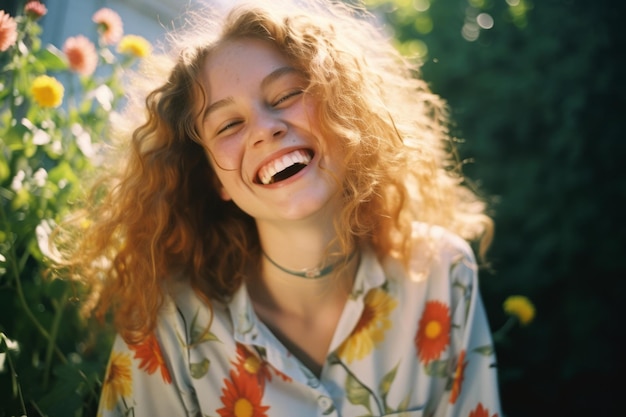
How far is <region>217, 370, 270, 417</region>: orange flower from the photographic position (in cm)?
145

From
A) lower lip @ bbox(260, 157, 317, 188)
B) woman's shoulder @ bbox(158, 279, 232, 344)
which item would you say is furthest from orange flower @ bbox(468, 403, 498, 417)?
lower lip @ bbox(260, 157, 317, 188)

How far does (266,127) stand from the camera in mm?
1289

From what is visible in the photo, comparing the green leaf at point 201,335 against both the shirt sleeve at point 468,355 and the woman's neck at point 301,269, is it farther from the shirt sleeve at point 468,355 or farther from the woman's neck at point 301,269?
the shirt sleeve at point 468,355

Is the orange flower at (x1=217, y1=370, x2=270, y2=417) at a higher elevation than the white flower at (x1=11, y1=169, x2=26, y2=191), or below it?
below

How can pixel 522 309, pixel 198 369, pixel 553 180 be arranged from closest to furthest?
1. pixel 198 369
2. pixel 522 309
3. pixel 553 180

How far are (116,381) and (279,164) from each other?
68cm

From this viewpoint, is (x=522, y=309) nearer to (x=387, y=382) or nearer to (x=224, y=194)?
(x=387, y=382)

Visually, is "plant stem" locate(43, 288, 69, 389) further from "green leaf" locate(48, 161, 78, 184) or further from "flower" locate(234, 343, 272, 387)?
"flower" locate(234, 343, 272, 387)

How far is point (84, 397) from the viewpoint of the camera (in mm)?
1543

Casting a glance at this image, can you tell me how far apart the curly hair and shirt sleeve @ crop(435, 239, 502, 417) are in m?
0.18

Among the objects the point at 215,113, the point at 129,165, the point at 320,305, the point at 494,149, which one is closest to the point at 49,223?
the point at 129,165

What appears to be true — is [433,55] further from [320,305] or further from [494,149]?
[320,305]

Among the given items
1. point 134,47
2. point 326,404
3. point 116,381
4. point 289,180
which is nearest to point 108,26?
point 134,47

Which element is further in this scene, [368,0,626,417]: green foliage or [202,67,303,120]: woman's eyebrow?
[368,0,626,417]: green foliage
